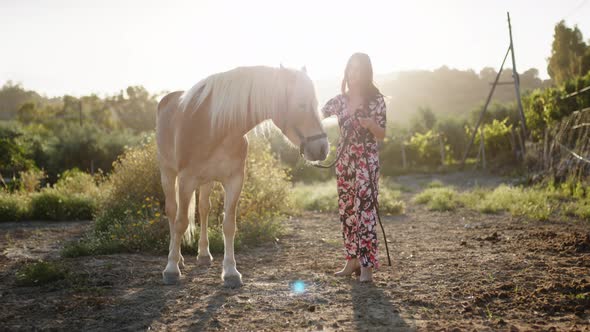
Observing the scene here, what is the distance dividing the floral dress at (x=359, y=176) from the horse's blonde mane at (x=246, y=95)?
0.67 metres

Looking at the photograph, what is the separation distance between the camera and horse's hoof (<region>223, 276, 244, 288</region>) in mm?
4230

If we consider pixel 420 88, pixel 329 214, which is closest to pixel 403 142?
pixel 329 214

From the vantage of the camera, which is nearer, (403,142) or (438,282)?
(438,282)

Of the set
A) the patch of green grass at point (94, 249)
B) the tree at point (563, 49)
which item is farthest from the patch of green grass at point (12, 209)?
the tree at point (563, 49)

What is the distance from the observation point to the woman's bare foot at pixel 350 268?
4.55 metres

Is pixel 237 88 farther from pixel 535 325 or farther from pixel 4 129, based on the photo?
pixel 4 129

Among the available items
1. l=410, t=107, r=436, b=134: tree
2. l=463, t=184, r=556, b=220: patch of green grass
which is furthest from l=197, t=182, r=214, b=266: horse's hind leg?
l=410, t=107, r=436, b=134: tree

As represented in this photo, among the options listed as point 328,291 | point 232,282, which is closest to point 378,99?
point 328,291

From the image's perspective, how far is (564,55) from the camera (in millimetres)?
26297

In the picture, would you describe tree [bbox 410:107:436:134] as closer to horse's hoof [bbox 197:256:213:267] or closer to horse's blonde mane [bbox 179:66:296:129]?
horse's hoof [bbox 197:256:213:267]

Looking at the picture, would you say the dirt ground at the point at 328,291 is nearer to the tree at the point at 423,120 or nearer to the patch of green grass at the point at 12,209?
the patch of green grass at the point at 12,209

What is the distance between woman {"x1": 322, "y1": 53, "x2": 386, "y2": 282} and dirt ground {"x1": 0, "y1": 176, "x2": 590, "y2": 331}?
1.33ft

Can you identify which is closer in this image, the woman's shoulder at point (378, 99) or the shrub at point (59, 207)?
the woman's shoulder at point (378, 99)

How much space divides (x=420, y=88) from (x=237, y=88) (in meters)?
71.7
